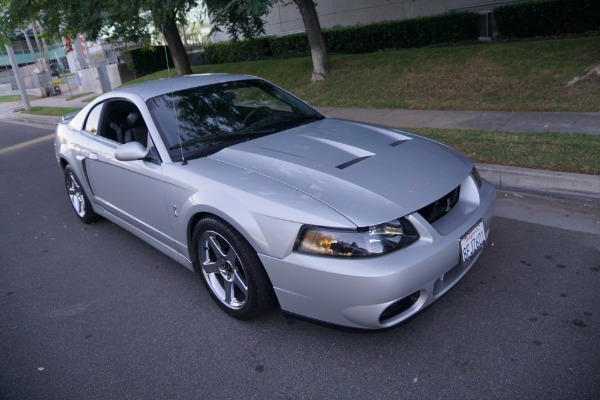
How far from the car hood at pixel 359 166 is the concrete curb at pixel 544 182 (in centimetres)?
190

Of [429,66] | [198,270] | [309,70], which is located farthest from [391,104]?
[198,270]

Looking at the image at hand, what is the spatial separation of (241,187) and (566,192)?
3.46m

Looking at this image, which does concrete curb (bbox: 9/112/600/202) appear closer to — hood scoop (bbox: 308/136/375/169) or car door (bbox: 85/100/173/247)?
hood scoop (bbox: 308/136/375/169)

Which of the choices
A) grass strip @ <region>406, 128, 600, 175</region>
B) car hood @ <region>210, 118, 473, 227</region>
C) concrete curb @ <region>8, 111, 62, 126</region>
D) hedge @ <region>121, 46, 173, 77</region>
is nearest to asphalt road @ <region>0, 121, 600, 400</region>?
car hood @ <region>210, 118, 473, 227</region>

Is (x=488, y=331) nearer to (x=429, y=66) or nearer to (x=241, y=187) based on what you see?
(x=241, y=187)

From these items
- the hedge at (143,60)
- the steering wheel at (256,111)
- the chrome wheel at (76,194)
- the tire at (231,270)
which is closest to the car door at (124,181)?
the tire at (231,270)

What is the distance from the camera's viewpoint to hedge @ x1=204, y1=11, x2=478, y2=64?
1458 centimetres

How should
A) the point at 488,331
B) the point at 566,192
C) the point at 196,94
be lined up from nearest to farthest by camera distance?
the point at 488,331 → the point at 196,94 → the point at 566,192

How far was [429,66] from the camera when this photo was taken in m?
11.3

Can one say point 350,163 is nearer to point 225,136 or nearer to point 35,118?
point 225,136

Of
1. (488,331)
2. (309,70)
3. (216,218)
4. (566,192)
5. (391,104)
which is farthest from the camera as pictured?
(309,70)

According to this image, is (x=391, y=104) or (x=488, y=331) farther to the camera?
(x=391, y=104)

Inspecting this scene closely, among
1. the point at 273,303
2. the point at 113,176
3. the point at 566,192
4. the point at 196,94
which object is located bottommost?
the point at 566,192

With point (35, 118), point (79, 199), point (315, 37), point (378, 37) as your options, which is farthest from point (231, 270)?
point (35, 118)
